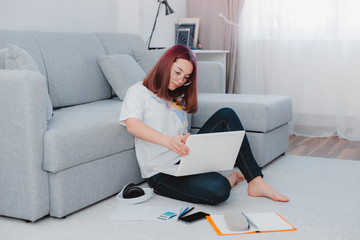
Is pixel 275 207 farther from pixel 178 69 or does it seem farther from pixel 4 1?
pixel 4 1

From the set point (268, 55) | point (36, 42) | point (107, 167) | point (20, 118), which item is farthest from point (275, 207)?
point (268, 55)

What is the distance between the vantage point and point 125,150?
Result: 238 centimetres

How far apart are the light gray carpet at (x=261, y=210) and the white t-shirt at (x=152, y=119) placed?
198 millimetres

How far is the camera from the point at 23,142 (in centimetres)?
190

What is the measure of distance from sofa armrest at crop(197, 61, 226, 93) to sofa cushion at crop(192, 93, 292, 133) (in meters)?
0.27

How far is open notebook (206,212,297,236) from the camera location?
74.5 inches

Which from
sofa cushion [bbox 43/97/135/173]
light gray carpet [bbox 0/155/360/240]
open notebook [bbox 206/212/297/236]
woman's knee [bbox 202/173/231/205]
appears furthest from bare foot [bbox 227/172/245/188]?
sofa cushion [bbox 43/97/135/173]

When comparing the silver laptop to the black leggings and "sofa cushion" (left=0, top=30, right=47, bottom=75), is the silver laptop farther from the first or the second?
"sofa cushion" (left=0, top=30, right=47, bottom=75)

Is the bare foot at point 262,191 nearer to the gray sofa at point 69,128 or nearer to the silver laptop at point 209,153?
the silver laptop at point 209,153

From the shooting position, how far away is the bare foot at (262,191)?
7.46 ft

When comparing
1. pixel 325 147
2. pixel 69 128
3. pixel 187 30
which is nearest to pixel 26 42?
pixel 69 128

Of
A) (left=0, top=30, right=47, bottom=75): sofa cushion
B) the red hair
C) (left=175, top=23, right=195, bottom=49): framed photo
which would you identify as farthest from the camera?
(left=175, top=23, right=195, bottom=49): framed photo

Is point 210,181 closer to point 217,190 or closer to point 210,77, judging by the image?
point 217,190

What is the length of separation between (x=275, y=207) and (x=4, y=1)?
1.96 m
